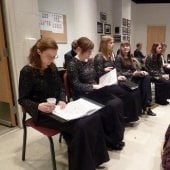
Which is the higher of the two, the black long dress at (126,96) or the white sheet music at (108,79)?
the white sheet music at (108,79)

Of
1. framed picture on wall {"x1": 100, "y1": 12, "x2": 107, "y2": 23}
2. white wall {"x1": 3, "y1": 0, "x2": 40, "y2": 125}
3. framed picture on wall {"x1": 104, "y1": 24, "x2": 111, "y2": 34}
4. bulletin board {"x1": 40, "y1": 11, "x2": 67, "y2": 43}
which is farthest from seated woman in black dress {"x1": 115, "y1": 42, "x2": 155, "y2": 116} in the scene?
framed picture on wall {"x1": 104, "y1": 24, "x2": 111, "y2": 34}

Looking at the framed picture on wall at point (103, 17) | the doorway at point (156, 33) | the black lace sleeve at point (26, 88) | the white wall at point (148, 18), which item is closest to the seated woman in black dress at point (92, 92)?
the black lace sleeve at point (26, 88)

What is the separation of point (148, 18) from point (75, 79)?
801 centimetres

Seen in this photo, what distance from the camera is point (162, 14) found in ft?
29.5

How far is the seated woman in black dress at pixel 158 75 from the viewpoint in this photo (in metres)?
3.74

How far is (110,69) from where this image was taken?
105 inches

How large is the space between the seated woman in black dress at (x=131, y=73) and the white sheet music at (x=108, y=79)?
72cm

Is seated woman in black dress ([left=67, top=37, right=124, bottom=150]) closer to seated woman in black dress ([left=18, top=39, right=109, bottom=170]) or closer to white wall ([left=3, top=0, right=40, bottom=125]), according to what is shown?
seated woman in black dress ([left=18, top=39, right=109, bottom=170])

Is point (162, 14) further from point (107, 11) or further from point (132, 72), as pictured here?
point (132, 72)

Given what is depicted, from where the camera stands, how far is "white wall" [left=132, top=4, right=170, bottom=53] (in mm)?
8953

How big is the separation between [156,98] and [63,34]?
266 centimetres

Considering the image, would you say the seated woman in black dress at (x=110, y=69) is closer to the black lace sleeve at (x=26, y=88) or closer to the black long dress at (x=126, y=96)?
the black long dress at (x=126, y=96)

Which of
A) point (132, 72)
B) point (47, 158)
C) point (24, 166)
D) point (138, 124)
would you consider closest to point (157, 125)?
point (138, 124)

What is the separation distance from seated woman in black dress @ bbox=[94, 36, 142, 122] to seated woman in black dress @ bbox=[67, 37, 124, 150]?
313 mm
